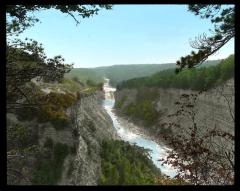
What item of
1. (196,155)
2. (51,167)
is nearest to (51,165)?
(51,167)

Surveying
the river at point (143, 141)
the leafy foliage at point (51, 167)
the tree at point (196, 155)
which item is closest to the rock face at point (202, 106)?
the river at point (143, 141)

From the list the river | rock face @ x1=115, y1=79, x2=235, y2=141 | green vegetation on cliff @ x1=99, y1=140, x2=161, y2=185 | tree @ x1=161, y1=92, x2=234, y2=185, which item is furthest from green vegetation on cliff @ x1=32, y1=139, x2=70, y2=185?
the river

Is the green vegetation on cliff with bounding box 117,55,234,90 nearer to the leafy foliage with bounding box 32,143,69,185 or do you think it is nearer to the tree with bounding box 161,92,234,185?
the leafy foliage with bounding box 32,143,69,185

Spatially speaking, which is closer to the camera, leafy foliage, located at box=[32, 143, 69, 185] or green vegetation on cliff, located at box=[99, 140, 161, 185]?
leafy foliage, located at box=[32, 143, 69, 185]

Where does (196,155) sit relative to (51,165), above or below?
above

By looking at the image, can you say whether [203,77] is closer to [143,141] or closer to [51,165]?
[143,141]

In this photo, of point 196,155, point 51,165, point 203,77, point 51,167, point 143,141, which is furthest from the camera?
point 143,141

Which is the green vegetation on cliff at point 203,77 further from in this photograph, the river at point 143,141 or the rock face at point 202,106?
the river at point 143,141
